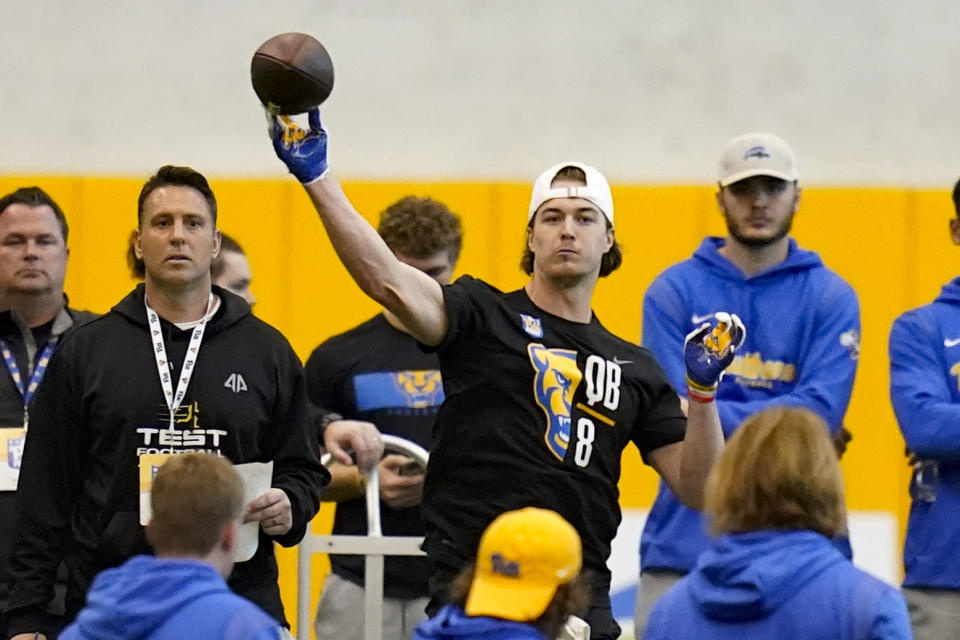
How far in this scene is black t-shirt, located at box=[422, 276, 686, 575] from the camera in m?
3.98

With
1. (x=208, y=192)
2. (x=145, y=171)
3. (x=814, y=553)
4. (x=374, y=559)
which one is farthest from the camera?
(x=145, y=171)

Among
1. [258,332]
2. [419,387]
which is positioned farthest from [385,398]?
[258,332]

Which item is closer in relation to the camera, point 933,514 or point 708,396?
point 708,396

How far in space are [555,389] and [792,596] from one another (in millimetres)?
1203

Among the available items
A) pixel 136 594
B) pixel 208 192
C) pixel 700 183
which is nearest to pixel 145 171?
pixel 700 183

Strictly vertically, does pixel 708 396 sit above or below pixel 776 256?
below

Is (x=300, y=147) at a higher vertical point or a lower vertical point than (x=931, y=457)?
higher

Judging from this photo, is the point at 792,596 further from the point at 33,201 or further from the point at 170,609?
the point at 33,201

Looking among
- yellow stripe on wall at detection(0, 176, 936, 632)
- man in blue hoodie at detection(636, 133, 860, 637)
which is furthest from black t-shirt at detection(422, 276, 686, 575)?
yellow stripe on wall at detection(0, 176, 936, 632)

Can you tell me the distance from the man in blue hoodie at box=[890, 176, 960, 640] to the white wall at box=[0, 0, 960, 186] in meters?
2.52

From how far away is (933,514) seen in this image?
4.88m

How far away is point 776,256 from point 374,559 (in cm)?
144

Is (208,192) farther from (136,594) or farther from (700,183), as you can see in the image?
(700,183)

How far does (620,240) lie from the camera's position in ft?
22.8
